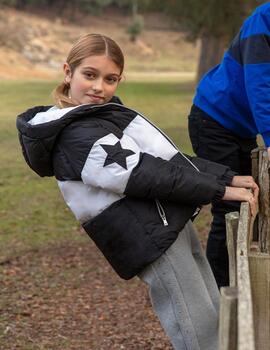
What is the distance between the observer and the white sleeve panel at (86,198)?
2838mm

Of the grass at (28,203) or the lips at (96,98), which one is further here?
the grass at (28,203)

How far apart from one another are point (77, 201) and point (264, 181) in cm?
110

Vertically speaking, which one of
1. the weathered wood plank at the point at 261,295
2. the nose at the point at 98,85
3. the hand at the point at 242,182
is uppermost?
the nose at the point at 98,85

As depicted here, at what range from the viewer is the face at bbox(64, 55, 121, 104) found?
303cm

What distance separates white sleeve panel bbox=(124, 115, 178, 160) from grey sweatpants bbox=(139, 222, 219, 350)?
337 millimetres

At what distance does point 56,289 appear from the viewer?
573 centimetres

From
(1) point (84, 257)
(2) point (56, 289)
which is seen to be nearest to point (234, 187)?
(2) point (56, 289)

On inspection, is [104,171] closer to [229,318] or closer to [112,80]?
[112,80]

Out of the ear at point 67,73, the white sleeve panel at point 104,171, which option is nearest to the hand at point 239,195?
the white sleeve panel at point 104,171

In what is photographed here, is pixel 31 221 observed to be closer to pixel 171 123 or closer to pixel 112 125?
pixel 112 125

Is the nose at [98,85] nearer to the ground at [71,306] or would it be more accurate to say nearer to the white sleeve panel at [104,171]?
the white sleeve panel at [104,171]

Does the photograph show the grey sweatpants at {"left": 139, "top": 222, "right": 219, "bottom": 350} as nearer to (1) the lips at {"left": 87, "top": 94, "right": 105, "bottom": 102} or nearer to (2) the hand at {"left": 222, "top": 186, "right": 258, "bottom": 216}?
(2) the hand at {"left": 222, "top": 186, "right": 258, "bottom": 216}

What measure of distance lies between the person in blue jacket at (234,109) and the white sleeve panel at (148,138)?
69cm

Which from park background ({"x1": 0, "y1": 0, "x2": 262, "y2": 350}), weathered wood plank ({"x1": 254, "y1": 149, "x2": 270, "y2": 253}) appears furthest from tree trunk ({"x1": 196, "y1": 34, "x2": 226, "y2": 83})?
weathered wood plank ({"x1": 254, "y1": 149, "x2": 270, "y2": 253})
